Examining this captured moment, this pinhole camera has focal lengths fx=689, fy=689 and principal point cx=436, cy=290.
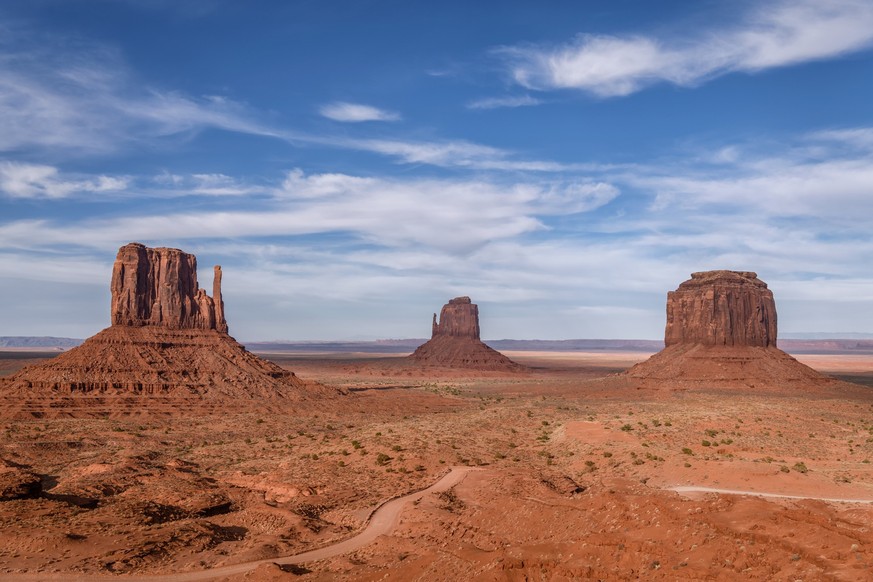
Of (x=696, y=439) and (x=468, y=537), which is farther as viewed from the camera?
(x=696, y=439)

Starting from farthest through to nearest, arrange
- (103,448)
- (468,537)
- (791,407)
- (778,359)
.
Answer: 1. (778,359)
2. (791,407)
3. (103,448)
4. (468,537)

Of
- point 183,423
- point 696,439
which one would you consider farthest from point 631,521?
point 183,423

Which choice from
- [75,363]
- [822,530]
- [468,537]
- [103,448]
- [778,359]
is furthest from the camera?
[778,359]

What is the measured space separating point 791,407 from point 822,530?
56418mm

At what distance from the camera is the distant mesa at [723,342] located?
99.0 meters

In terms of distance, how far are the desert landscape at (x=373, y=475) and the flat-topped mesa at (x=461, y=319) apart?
99.9 m

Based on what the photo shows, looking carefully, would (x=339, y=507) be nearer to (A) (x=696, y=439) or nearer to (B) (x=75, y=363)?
(A) (x=696, y=439)

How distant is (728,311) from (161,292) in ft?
270

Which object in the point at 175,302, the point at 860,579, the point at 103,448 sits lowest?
the point at 103,448

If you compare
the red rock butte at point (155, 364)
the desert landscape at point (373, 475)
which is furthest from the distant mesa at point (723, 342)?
the red rock butte at point (155, 364)

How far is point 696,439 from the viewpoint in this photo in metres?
45.4

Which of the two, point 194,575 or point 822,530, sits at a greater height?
point 822,530

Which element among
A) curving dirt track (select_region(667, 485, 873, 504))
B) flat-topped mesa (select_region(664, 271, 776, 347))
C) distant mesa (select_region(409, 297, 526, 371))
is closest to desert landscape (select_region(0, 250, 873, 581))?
curving dirt track (select_region(667, 485, 873, 504))

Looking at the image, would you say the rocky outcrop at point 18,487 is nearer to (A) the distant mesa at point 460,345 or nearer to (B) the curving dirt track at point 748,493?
(B) the curving dirt track at point 748,493
